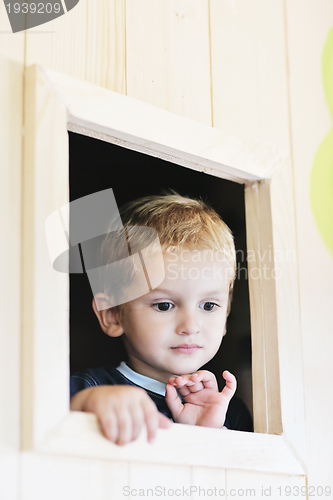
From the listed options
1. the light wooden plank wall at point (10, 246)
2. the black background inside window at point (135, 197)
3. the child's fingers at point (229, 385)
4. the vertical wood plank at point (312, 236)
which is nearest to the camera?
the light wooden plank wall at point (10, 246)

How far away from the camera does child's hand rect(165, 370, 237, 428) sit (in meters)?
0.78

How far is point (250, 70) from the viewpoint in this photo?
1010mm

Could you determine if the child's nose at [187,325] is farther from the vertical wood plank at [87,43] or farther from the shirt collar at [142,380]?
the vertical wood plank at [87,43]

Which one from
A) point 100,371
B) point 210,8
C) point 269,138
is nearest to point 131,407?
point 100,371

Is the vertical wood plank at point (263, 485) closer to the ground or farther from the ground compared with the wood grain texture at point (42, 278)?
closer to the ground

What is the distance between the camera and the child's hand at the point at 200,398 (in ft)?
2.56

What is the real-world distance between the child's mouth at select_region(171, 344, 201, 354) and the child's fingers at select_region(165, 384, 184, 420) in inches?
1.9

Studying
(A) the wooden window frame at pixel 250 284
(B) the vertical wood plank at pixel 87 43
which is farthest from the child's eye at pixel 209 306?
(B) the vertical wood plank at pixel 87 43

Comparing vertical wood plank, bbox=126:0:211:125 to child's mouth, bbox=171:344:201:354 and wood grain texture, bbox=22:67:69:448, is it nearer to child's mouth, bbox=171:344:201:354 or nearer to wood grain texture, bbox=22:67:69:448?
wood grain texture, bbox=22:67:69:448

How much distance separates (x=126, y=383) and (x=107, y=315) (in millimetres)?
89

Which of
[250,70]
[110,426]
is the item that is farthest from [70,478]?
[250,70]

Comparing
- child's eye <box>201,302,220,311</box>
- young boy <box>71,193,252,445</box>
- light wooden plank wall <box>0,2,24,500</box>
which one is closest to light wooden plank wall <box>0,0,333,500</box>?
light wooden plank wall <box>0,2,24,500</box>

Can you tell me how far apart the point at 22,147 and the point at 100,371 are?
0.29m

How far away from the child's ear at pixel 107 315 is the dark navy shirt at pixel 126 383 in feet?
0.15
